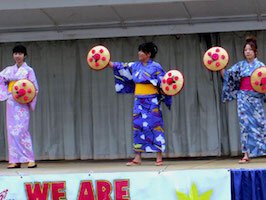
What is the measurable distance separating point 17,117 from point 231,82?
2399mm

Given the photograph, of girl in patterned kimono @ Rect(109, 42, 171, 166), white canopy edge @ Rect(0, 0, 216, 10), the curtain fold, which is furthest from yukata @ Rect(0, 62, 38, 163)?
the curtain fold

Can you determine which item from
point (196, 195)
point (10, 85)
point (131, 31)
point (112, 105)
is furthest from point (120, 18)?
point (196, 195)

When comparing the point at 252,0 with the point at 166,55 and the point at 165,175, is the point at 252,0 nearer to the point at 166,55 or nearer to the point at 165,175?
the point at 166,55

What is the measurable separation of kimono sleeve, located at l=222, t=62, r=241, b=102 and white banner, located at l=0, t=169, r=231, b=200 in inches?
52.3

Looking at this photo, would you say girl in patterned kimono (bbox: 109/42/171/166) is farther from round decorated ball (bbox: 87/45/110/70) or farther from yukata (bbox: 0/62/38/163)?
yukata (bbox: 0/62/38/163)

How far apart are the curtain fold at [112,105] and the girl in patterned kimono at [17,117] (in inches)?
50.7

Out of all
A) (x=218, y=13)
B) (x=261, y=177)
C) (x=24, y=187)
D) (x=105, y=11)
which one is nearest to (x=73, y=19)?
(x=105, y=11)

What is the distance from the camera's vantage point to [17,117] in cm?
642

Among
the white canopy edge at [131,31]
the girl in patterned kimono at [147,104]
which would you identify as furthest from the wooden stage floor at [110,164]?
the white canopy edge at [131,31]

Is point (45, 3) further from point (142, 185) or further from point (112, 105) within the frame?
point (142, 185)

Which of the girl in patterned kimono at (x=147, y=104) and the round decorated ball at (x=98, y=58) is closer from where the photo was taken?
the round decorated ball at (x=98, y=58)

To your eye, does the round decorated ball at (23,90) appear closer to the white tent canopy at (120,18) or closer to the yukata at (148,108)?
the white tent canopy at (120,18)

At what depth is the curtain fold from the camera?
7.50 m

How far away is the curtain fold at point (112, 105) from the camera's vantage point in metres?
7.50
